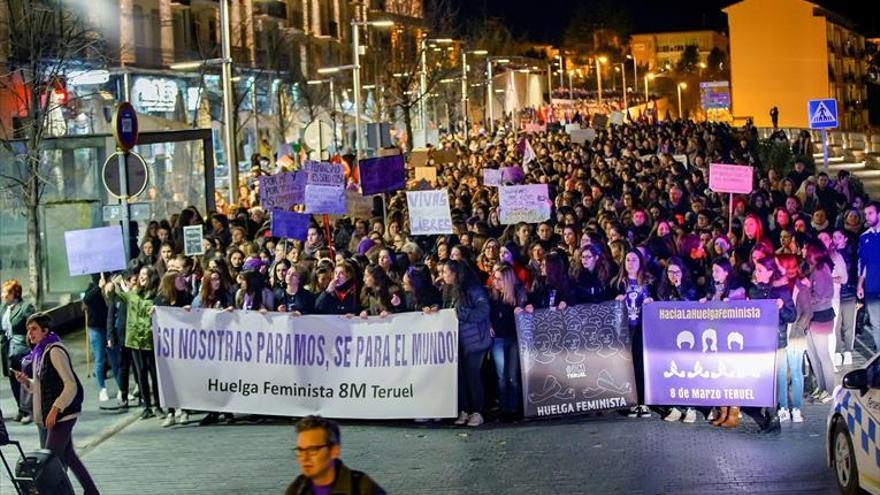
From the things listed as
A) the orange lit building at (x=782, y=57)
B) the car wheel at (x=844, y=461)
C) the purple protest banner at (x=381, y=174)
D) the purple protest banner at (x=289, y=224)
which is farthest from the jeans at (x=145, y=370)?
the orange lit building at (x=782, y=57)

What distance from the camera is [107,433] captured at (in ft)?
43.1

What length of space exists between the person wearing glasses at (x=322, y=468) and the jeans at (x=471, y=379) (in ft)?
22.6

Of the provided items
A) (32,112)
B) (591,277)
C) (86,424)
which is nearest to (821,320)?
(591,277)

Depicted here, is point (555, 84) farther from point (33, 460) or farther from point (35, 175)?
point (33, 460)

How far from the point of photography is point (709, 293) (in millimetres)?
12828

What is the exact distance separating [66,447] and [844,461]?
17.7 feet

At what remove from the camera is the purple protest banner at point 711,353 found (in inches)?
467

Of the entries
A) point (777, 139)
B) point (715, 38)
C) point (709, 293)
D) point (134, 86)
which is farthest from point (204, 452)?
point (715, 38)

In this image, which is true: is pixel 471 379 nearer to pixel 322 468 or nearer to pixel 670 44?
pixel 322 468

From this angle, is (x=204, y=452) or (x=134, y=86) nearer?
(x=204, y=452)

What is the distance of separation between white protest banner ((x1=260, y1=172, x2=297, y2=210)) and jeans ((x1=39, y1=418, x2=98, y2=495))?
10422 mm

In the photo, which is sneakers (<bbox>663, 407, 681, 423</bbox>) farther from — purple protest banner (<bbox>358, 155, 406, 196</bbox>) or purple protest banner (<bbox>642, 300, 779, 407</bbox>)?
purple protest banner (<bbox>358, 155, 406, 196</bbox>)

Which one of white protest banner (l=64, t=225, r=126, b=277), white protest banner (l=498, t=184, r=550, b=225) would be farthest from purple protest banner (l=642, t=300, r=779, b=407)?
white protest banner (l=498, t=184, r=550, b=225)

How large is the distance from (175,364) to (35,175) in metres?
8.96
